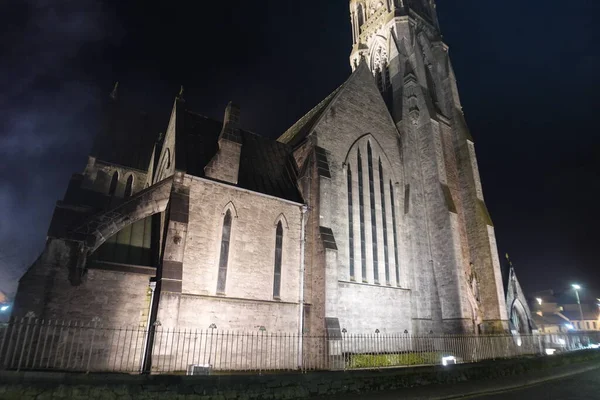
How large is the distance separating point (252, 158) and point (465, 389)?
13.5m

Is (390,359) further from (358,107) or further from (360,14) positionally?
(360,14)

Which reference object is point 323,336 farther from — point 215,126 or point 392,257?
point 215,126

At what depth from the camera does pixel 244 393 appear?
7.34 meters

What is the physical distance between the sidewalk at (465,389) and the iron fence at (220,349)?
10.7 ft

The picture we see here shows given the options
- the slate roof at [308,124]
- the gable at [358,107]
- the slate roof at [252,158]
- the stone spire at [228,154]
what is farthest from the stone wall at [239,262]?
the gable at [358,107]

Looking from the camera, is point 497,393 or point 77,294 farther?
point 77,294

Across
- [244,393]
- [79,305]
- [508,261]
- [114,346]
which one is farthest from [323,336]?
[508,261]

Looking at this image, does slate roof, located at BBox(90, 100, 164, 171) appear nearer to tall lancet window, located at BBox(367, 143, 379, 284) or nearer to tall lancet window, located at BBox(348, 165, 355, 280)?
tall lancet window, located at BBox(348, 165, 355, 280)

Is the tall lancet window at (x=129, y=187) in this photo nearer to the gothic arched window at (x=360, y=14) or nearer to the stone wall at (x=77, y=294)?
the stone wall at (x=77, y=294)

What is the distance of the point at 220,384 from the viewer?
7.26 meters

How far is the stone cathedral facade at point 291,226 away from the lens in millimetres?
12773

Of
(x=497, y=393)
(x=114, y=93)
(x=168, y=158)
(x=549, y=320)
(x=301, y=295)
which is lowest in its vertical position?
(x=497, y=393)

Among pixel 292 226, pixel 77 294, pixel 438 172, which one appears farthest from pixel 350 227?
pixel 77 294

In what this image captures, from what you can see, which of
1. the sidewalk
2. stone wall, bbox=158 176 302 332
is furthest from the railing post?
the sidewalk
